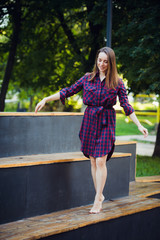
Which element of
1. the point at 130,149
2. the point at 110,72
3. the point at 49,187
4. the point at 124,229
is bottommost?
the point at 124,229

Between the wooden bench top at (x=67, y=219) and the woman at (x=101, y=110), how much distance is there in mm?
187

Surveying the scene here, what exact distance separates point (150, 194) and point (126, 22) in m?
5.12

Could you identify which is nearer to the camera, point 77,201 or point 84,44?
point 77,201

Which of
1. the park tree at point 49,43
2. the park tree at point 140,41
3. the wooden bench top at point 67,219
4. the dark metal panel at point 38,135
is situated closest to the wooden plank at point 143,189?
the wooden bench top at point 67,219

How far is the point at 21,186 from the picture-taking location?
3.36 meters

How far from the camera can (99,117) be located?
11.6 ft

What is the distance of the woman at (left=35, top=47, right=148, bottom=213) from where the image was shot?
352 cm

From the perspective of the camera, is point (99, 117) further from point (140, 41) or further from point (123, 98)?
point (140, 41)

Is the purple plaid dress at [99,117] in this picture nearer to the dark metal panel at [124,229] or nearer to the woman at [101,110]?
the woman at [101,110]

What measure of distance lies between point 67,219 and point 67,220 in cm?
3

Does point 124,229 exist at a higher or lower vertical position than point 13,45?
lower

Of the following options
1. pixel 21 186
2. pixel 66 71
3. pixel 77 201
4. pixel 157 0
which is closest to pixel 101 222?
pixel 77 201

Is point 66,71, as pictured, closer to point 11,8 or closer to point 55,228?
point 11,8

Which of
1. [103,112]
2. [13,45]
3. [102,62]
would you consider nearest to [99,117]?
[103,112]
